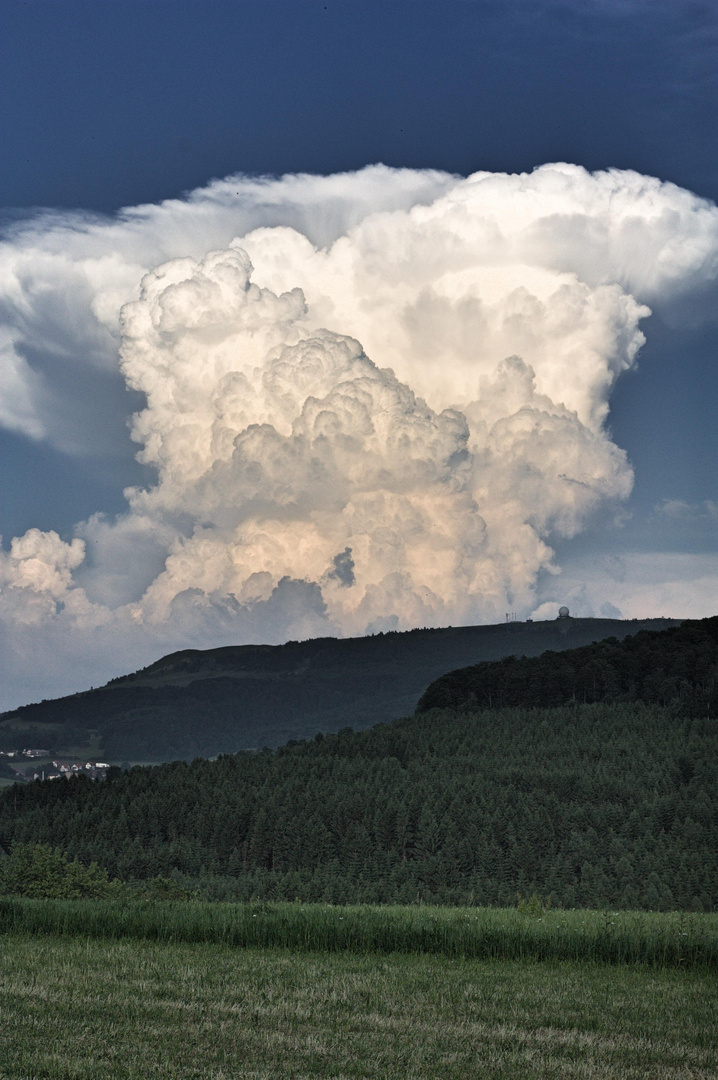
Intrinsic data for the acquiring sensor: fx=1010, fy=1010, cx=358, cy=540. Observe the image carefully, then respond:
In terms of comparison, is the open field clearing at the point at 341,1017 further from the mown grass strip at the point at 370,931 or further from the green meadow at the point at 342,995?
the mown grass strip at the point at 370,931

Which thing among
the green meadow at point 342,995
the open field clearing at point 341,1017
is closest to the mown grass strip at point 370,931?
the green meadow at point 342,995

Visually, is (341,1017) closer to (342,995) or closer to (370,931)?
(342,995)

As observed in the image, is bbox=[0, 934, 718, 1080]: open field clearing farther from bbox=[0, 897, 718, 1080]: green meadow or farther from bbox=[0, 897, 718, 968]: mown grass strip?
bbox=[0, 897, 718, 968]: mown grass strip

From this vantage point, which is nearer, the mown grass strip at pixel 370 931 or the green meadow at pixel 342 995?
the green meadow at pixel 342 995

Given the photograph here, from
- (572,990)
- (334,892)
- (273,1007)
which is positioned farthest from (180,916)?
(334,892)

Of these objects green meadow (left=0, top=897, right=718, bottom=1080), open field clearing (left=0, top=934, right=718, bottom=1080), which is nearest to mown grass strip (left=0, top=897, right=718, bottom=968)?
green meadow (left=0, top=897, right=718, bottom=1080)

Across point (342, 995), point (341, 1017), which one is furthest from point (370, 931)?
point (341, 1017)
